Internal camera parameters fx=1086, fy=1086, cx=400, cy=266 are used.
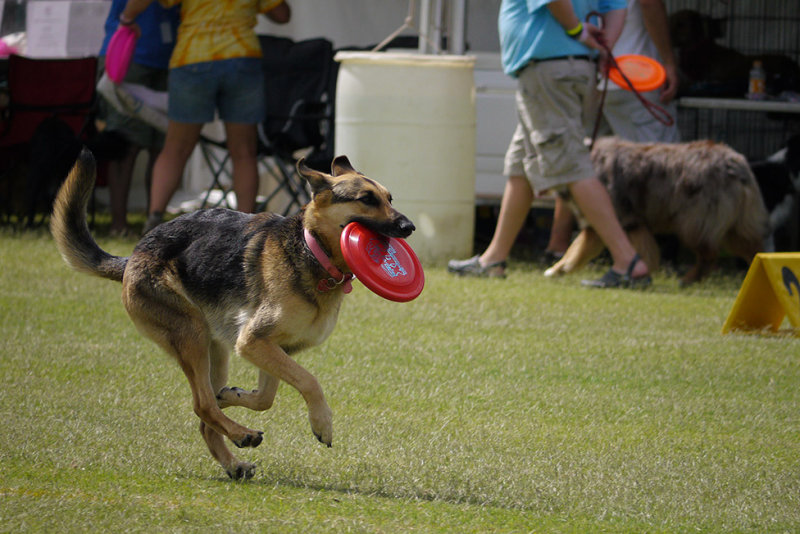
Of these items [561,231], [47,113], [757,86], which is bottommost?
[561,231]

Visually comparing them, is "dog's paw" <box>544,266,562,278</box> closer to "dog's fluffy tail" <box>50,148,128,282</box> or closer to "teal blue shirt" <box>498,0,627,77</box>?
"teal blue shirt" <box>498,0,627,77</box>

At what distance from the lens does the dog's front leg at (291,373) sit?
3594mm

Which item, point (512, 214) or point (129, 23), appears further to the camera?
point (129, 23)

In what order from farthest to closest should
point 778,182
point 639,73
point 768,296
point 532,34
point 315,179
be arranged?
point 778,182, point 639,73, point 532,34, point 768,296, point 315,179

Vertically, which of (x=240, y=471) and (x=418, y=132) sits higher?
(x=418, y=132)

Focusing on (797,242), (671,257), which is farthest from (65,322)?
(797,242)

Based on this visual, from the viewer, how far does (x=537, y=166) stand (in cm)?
→ 809

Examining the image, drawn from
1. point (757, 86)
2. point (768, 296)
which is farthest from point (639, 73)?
point (768, 296)

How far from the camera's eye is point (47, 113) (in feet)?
34.2

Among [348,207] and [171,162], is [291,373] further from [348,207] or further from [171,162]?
[171,162]

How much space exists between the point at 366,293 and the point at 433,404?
2971 millimetres

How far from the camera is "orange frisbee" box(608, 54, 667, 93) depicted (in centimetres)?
841

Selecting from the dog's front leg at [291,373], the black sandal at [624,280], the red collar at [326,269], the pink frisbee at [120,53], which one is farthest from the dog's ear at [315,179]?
the pink frisbee at [120,53]

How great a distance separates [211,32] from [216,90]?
1.60 ft
